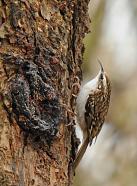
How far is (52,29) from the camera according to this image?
252 centimetres

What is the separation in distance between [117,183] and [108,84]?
1301mm

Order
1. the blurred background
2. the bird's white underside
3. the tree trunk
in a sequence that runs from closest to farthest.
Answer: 1. the tree trunk
2. the bird's white underside
3. the blurred background

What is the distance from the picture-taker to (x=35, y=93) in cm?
232

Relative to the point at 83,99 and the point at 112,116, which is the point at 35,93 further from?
the point at 112,116

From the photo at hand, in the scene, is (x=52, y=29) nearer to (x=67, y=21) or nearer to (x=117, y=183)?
(x=67, y=21)

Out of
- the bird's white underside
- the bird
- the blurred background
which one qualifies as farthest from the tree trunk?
the blurred background

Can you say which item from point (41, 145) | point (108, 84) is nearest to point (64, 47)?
point (41, 145)

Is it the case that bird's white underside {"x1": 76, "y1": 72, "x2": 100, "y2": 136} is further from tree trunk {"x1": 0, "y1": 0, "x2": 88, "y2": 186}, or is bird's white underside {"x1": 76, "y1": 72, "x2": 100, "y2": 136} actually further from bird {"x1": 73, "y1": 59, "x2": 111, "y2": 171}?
tree trunk {"x1": 0, "y1": 0, "x2": 88, "y2": 186}

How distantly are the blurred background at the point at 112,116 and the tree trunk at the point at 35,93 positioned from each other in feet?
7.42

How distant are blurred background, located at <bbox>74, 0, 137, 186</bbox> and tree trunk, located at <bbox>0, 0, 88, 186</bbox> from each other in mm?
2263

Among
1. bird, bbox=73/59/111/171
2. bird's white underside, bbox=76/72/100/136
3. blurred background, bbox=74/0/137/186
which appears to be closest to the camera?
bird's white underside, bbox=76/72/100/136

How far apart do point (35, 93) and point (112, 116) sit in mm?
2739

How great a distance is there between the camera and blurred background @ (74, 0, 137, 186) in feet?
16.2

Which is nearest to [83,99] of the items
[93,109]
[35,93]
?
[93,109]
